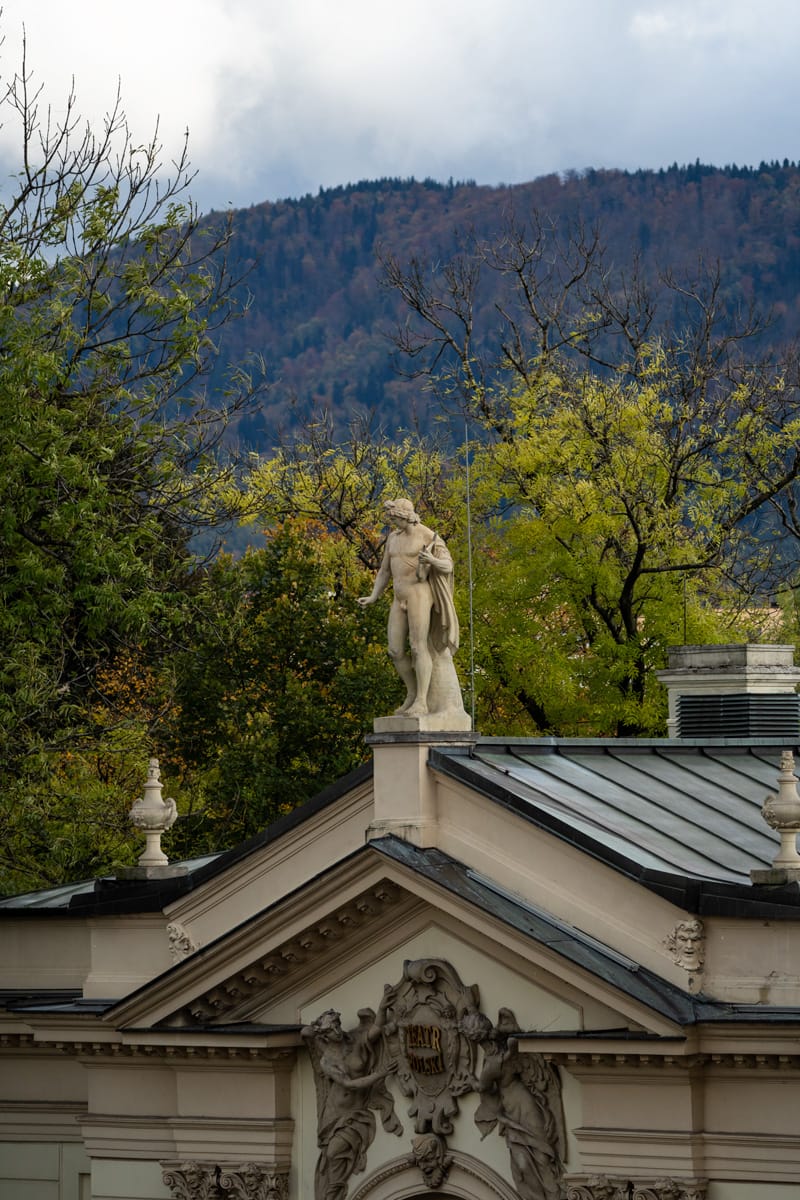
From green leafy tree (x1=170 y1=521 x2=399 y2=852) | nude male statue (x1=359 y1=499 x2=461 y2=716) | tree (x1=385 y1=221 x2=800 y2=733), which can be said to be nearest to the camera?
nude male statue (x1=359 y1=499 x2=461 y2=716)

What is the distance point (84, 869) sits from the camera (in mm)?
37094

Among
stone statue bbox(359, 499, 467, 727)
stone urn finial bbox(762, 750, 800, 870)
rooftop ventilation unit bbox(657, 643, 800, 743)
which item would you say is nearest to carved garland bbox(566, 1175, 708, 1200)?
stone urn finial bbox(762, 750, 800, 870)

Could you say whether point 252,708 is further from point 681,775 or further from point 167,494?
point 681,775

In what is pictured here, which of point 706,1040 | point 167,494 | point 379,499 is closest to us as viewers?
point 706,1040

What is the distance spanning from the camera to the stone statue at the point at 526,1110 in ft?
65.5

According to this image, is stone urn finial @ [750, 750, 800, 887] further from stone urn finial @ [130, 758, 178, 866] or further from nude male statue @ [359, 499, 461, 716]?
stone urn finial @ [130, 758, 178, 866]

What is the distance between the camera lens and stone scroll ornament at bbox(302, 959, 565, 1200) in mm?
20047

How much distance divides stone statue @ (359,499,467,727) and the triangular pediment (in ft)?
5.73

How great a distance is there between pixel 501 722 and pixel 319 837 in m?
25.5

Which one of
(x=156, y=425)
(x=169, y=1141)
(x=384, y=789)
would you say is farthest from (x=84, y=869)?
(x=384, y=789)

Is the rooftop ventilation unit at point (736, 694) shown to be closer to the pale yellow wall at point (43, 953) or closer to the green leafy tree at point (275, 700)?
the pale yellow wall at point (43, 953)

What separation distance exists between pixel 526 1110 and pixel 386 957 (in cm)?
208

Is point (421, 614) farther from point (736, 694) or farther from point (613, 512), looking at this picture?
point (613, 512)

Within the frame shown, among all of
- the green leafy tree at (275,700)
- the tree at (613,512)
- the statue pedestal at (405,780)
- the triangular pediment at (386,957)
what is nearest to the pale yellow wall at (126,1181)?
the triangular pediment at (386,957)
